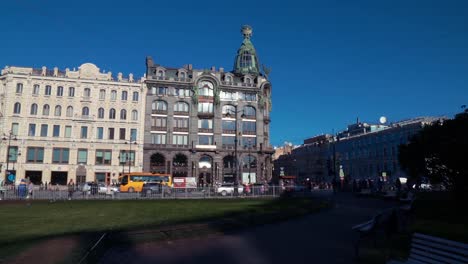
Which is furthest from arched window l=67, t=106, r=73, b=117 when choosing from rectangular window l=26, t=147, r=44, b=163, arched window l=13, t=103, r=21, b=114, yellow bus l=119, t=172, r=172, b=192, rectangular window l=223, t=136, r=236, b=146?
rectangular window l=223, t=136, r=236, b=146

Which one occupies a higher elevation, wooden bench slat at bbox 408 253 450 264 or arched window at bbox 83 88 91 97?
arched window at bbox 83 88 91 97

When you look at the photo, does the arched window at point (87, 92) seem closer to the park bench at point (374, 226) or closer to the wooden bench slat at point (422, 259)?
the park bench at point (374, 226)

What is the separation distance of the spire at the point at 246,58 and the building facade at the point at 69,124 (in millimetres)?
20509

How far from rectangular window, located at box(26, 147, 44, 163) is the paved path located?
55708 mm

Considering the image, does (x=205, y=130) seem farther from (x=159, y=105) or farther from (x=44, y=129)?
(x=44, y=129)

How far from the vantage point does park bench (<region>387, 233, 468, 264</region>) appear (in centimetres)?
485

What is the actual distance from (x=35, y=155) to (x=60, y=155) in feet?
11.9

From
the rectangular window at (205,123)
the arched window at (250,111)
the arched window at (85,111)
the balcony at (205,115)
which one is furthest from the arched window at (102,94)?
the arched window at (250,111)

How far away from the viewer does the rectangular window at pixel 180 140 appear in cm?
6341

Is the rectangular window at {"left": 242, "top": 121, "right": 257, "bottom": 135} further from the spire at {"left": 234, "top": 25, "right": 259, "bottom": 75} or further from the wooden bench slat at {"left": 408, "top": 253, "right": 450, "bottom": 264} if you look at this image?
the wooden bench slat at {"left": 408, "top": 253, "right": 450, "bottom": 264}

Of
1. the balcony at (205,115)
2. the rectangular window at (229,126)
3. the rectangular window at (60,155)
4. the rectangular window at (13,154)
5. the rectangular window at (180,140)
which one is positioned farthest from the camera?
the rectangular window at (229,126)

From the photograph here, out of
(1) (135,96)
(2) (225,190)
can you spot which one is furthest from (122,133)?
(2) (225,190)

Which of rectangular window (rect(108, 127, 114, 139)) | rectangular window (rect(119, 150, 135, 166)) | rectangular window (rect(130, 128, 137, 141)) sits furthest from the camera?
rectangular window (rect(130, 128, 137, 141))

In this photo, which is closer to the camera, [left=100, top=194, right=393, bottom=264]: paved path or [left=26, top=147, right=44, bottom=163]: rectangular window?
[left=100, top=194, right=393, bottom=264]: paved path
